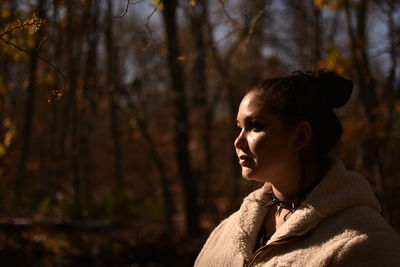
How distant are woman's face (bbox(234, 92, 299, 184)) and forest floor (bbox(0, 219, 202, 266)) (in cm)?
471

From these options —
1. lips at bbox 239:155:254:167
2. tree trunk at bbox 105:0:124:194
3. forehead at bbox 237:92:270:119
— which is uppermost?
tree trunk at bbox 105:0:124:194

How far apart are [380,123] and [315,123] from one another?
4.27 metres

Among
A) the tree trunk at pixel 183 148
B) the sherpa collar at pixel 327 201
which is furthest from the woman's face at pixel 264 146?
the tree trunk at pixel 183 148

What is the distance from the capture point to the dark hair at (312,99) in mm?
1803

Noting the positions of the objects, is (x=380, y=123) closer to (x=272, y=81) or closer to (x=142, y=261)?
(x=142, y=261)

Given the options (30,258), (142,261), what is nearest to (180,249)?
(142,261)

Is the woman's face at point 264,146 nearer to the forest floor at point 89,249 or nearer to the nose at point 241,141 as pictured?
the nose at point 241,141

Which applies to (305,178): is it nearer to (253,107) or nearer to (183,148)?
(253,107)

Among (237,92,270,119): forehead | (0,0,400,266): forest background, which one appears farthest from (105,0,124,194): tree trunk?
(237,92,270,119): forehead

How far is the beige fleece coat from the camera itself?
1.61 meters

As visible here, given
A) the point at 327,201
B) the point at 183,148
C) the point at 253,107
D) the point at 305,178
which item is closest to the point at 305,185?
the point at 305,178

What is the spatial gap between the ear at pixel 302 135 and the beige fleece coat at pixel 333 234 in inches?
6.1

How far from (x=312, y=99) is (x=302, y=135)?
0.48 ft

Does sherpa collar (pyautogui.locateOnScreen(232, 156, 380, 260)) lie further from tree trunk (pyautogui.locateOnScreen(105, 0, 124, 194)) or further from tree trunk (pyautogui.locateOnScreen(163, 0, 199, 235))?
tree trunk (pyautogui.locateOnScreen(163, 0, 199, 235))
